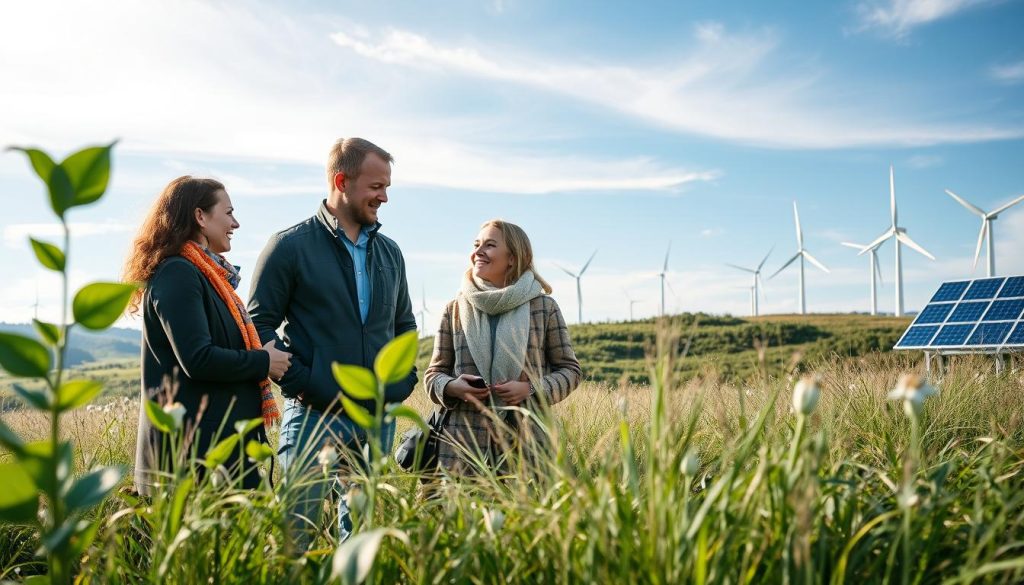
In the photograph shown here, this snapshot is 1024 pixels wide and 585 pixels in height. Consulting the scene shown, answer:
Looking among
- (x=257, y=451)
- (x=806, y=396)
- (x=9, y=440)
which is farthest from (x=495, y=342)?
(x=9, y=440)

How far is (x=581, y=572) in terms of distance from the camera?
1933 mm

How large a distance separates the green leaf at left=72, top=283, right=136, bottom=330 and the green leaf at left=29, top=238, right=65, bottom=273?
0.30 ft

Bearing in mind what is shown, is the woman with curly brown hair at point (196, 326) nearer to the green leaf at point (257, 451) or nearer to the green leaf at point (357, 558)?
the green leaf at point (257, 451)

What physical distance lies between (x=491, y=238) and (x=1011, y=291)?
1478 centimetres

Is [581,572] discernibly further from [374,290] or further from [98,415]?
[98,415]

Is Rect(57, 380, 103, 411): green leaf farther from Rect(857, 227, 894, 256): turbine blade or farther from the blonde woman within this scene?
Rect(857, 227, 894, 256): turbine blade

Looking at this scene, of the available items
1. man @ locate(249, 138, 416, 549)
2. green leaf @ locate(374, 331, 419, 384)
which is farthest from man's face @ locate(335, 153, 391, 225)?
green leaf @ locate(374, 331, 419, 384)

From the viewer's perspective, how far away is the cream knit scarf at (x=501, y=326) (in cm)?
445

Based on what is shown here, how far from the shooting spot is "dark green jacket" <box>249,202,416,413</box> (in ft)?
13.7

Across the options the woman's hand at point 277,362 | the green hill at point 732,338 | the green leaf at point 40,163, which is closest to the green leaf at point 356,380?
the green leaf at point 40,163

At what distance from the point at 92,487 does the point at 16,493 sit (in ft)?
0.49

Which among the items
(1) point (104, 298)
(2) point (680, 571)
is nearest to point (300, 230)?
(1) point (104, 298)

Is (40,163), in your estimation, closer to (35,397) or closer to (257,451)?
(35,397)

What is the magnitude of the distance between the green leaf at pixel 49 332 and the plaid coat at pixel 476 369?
269cm
